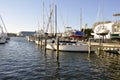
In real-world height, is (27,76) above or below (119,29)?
below

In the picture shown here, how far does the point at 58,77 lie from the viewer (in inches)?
867

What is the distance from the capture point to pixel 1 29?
100 meters

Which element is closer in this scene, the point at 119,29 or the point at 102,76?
the point at 102,76

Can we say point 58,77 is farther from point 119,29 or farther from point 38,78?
point 119,29

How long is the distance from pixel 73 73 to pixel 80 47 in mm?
24097

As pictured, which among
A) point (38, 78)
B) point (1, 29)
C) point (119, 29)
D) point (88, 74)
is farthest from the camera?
point (1, 29)

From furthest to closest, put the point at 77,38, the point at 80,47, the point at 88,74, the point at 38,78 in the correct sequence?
the point at 77,38, the point at 80,47, the point at 88,74, the point at 38,78

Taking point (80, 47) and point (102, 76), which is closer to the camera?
point (102, 76)

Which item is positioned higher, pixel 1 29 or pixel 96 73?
pixel 1 29

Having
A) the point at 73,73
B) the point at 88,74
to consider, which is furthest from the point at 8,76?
the point at 88,74

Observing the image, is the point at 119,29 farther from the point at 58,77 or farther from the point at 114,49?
the point at 58,77

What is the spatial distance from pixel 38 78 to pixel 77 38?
44.7 metres

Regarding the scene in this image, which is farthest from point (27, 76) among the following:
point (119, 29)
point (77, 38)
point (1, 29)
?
point (1, 29)

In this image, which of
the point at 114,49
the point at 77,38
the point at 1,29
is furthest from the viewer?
the point at 1,29
